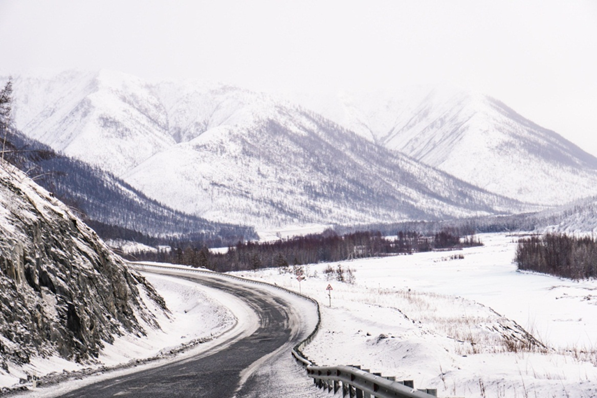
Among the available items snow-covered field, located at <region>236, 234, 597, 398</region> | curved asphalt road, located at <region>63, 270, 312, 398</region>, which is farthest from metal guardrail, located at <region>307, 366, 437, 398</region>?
snow-covered field, located at <region>236, 234, 597, 398</region>

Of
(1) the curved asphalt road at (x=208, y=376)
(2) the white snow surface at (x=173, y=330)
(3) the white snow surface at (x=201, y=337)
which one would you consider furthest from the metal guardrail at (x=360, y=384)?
(2) the white snow surface at (x=173, y=330)

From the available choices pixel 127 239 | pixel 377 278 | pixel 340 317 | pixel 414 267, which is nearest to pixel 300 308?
pixel 340 317

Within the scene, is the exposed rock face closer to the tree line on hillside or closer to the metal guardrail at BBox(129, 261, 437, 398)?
the metal guardrail at BBox(129, 261, 437, 398)

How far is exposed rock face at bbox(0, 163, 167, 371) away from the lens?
18328 mm

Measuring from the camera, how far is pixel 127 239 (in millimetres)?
182625

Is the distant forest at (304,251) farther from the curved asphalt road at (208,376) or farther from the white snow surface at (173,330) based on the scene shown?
the curved asphalt road at (208,376)

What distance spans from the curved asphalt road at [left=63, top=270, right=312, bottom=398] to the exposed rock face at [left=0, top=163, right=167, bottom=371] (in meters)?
3.19

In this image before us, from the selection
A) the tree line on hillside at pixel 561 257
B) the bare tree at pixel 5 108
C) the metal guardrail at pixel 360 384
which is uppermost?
the bare tree at pixel 5 108

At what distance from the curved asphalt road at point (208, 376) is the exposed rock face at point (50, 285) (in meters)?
3.19

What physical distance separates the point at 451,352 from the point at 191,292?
3986 centimetres

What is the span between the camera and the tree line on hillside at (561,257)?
97.6 metres

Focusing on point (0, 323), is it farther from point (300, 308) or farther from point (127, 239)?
point (127, 239)

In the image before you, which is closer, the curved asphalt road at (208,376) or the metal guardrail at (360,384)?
the metal guardrail at (360,384)

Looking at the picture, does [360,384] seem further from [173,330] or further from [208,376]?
[173,330]
